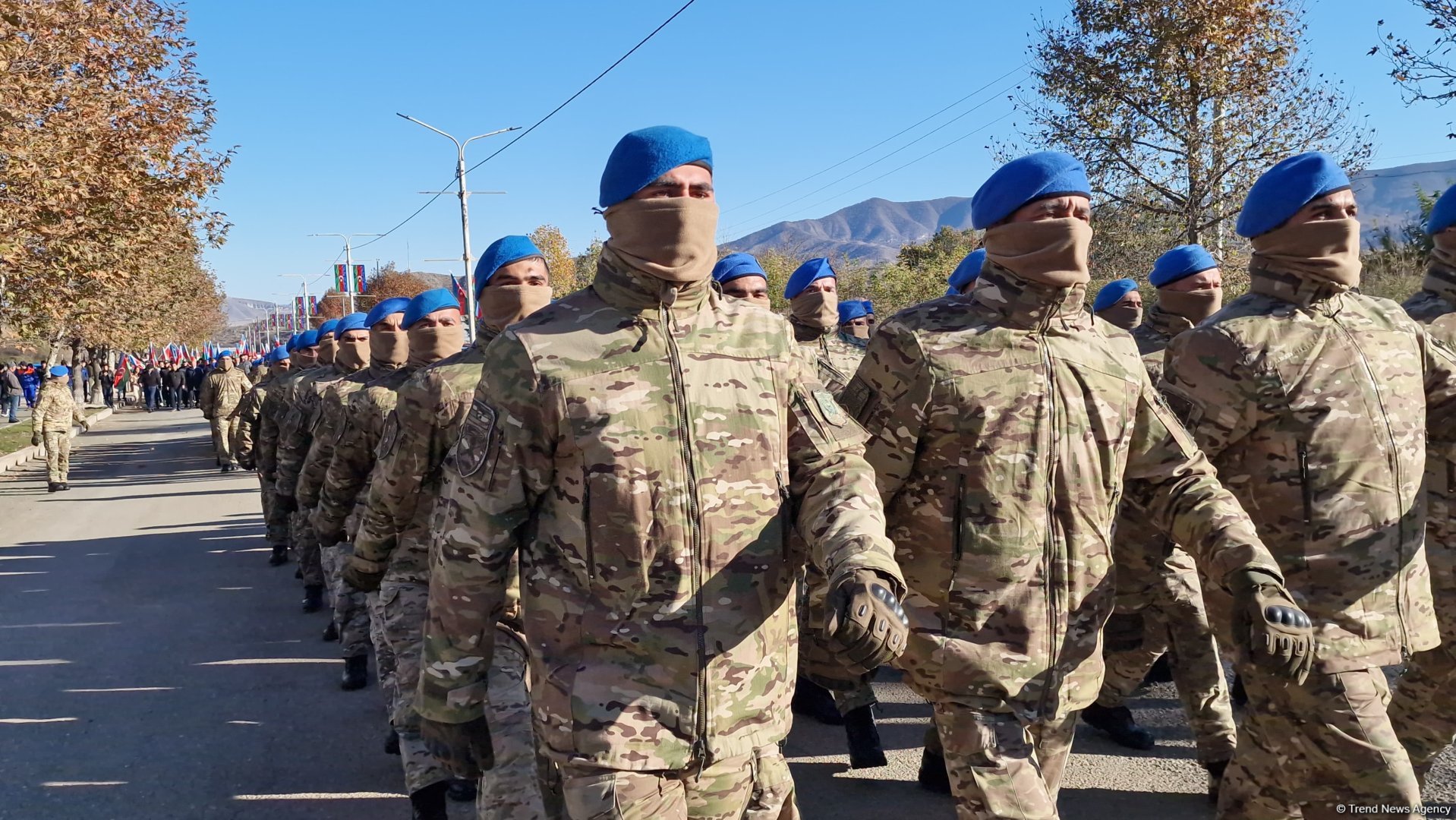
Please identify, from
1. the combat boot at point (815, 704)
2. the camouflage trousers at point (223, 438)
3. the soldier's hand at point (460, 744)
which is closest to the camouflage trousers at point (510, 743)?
the soldier's hand at point (460, 744)

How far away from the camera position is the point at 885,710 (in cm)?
570

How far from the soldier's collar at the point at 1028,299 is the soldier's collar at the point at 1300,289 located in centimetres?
73

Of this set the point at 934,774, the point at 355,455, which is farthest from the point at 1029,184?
the point at 355,455

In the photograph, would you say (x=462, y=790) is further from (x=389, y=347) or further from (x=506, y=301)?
(x=389, y=347)

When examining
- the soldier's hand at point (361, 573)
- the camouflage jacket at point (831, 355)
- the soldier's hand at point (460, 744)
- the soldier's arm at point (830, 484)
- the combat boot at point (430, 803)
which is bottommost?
the combat boot at point (430, 803)

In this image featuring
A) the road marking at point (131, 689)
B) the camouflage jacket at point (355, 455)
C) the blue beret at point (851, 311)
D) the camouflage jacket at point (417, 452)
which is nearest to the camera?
the camouflage jacket at point (417, 452)

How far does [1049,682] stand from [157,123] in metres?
19.3

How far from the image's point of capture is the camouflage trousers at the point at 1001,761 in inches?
109

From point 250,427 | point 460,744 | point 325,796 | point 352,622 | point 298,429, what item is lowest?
point 325,796

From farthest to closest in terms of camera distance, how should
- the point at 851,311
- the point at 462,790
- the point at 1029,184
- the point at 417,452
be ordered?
the point at 851,311, the point at 462,790, the point at 417,452, the point at 1029,184

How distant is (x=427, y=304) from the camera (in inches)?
205

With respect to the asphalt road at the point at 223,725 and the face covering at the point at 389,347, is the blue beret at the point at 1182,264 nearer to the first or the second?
the asphalt road at the point at 223,725

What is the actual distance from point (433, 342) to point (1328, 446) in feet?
12.1

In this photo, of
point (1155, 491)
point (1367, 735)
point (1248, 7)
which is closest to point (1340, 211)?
point (1155, 491)
